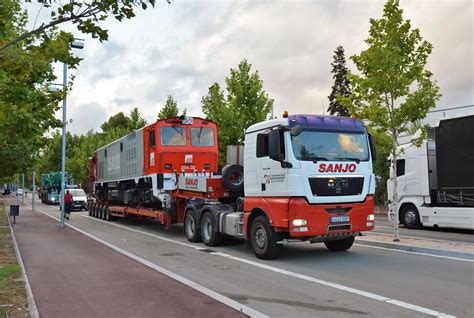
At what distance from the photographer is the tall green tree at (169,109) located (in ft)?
106

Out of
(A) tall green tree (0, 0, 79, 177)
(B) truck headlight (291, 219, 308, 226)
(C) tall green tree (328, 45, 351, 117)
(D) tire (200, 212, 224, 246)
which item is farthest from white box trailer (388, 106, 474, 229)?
(C) tall green tree (328, 45, 351, 117)

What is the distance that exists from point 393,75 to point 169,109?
2120cm

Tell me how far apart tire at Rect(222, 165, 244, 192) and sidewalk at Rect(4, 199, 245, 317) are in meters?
3.50

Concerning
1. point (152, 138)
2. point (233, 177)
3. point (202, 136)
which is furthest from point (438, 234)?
point (152, 138)

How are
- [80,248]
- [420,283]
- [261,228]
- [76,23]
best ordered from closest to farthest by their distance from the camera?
[76,23]
[420,283]
[261,228]
[80,248]

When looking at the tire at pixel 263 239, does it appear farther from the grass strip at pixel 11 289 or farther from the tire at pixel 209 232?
the grass strip at pixel 11 289

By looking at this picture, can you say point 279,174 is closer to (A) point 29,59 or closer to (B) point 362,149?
(B) point 362,149

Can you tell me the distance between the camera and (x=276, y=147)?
9750mm

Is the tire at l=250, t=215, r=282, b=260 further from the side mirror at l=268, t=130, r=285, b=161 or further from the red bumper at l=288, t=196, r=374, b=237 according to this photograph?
the side mirror at l=268, t=130, r=285, b=161

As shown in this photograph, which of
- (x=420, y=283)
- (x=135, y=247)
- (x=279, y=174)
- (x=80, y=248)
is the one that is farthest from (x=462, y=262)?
(x=80, y=248)

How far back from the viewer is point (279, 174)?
1002 centimetres

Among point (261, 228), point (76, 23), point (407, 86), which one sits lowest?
point (261, 228)

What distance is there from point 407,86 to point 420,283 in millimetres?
6946

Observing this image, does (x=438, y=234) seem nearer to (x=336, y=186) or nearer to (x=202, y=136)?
(x=336, y=186)
